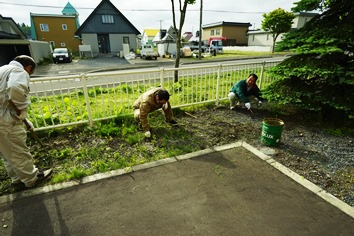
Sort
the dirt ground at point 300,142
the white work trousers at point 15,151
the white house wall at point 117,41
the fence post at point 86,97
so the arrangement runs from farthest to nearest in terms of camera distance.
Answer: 1. the white house wall at point 117,41
2. the fence post at point 86,97
3. the dirt ground at point 300,142
4. the white work trousers at point 15,151

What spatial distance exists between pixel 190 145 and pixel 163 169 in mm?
922

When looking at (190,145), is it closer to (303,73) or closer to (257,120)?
(257,120)

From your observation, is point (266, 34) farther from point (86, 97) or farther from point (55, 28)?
point (86, 97)

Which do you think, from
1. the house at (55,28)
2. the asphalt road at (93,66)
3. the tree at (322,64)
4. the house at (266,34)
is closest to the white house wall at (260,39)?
the house at (266,34)

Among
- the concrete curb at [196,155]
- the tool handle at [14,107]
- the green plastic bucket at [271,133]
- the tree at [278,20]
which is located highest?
the tree at [278,20]

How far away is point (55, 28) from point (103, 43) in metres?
10.7

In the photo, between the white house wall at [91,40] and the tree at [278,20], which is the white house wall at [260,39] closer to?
the tree at [278,20]

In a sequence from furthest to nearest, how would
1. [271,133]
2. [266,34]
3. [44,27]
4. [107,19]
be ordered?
[266,34], [44,27], [107,19], [271,133]

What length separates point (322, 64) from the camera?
436 cm

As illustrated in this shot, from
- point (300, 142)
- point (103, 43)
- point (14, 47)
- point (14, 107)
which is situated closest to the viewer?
point (14, 107)

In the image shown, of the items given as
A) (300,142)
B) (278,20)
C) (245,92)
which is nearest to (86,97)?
(245,92)

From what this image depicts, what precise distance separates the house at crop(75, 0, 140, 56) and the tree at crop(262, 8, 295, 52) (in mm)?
17530

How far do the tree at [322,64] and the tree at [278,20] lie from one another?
2298 centimetres

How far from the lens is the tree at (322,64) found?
4148mm
